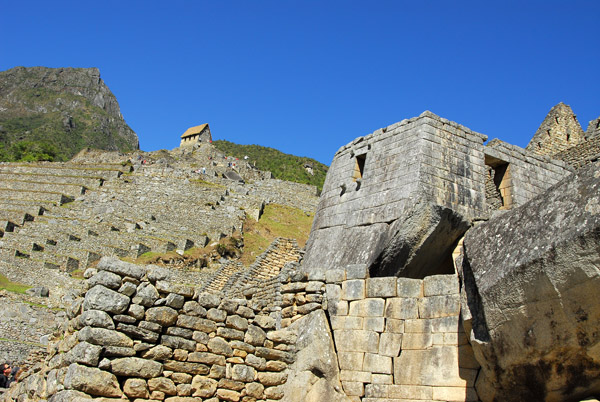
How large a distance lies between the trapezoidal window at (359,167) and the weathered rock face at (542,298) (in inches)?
187

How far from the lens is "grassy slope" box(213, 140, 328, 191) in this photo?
78.1 meters

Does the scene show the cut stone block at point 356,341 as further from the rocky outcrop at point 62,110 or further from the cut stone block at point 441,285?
the rocky outcrop at point 62,110

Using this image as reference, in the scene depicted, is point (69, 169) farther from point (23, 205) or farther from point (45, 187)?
point (23, 205)

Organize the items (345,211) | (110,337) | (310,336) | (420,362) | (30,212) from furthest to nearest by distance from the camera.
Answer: (30,212), (345,211), (310,336), (420,362), (110,337)

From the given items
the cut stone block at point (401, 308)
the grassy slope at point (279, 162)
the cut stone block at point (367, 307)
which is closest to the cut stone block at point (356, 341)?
the cut stone block at point (367, 307)

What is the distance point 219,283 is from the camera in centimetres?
2264

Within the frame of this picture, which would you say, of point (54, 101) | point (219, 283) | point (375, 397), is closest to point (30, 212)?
point (219, 283)

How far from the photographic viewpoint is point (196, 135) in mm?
93312

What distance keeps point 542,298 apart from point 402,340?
87.0 inches

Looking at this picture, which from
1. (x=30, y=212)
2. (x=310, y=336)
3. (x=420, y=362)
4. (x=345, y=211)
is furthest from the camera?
(x=30, y=212)

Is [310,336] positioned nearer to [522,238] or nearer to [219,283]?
[522,238]

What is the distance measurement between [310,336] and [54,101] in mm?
161981

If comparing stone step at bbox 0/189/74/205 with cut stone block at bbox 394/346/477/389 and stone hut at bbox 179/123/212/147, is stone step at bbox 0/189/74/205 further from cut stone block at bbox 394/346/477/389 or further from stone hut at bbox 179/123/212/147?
stone hut at bbox 179/123/212/147

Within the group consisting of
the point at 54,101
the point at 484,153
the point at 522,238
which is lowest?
the point at 522,238
